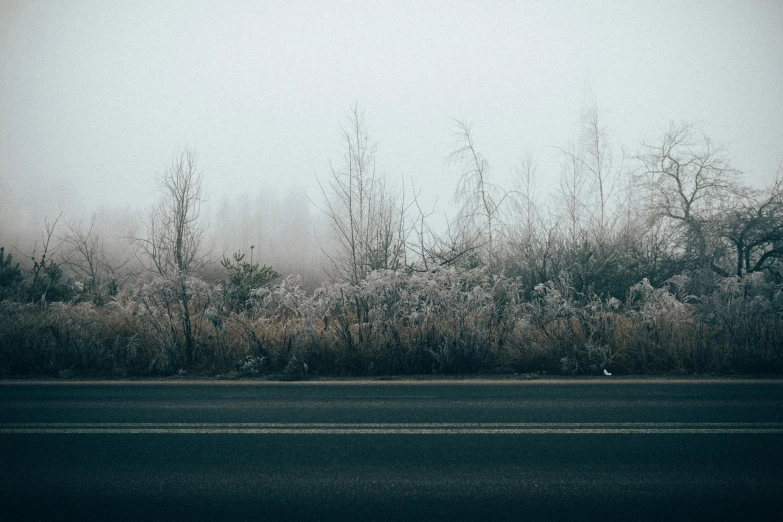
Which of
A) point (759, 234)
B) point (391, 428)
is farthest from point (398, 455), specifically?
point (759, 234)

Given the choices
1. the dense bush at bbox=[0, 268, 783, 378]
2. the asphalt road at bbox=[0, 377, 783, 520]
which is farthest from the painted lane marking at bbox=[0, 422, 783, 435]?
the dense bush at bbox=[0, 268, 783, 378]

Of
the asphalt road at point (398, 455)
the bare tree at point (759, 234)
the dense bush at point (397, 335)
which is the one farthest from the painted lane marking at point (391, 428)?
the bare tree at point (759, 234)

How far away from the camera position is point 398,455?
178 inches

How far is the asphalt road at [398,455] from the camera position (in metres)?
3.58

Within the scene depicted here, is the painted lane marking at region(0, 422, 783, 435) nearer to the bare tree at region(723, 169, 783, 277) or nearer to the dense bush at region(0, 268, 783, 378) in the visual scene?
the dense bush at region(0, 268, 783, 378)

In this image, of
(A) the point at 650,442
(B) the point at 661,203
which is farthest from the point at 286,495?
(B) the point at 661,203

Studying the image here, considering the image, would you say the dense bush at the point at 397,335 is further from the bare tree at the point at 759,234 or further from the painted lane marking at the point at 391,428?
the bare tree at the point at 759,234

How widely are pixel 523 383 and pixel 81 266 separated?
66.1ft

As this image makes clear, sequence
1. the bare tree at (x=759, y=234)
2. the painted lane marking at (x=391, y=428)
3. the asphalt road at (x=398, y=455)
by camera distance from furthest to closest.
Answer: the bare tree at (x=759, y=234) < the painted lane marking at (x=391, y=428) < the asphalt road at (x=398, y=455)

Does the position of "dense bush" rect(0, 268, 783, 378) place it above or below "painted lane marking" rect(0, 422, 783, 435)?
above

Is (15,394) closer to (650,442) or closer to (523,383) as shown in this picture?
(523,383)

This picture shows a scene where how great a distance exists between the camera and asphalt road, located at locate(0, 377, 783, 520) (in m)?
3.58

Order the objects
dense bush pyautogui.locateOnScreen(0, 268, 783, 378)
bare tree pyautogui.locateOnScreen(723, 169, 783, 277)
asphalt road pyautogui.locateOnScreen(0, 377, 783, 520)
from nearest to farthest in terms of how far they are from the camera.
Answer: asphalt road pyautogui.locateOnScreen(0, 377, 783, 520), dense bush pyautogui.locateOnScreen(0, 268, 783, 378), bare tree pyautogui.locateOnScreen(723, 169, 783, 277)

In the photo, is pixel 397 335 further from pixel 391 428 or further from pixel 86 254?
pixel 86 254
